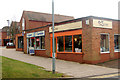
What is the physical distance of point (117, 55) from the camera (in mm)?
17297

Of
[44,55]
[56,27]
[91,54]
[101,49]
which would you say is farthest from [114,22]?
[44,55]

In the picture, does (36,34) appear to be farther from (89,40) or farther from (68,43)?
(89,40)

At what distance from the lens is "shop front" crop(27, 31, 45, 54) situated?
21.7m

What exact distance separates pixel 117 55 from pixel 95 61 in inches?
151

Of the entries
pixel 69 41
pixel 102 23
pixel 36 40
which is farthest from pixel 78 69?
pixel 36 40

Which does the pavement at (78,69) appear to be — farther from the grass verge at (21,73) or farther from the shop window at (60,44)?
the shop window at (60,44)

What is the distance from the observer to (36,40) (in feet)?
76.5

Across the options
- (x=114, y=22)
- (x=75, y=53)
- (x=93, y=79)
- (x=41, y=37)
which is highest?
(x=114, y=22)

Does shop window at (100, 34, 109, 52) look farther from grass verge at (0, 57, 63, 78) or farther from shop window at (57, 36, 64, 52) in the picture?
grass verge at (0, 57, 63, 78)

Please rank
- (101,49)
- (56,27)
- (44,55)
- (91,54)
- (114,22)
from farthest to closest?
(44,55)
(56,27)
(114,22)
(101,49)
(91,54)

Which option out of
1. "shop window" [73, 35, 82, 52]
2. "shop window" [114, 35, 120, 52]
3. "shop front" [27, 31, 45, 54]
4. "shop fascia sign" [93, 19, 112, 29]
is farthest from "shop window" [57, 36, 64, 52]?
"shop window" [114, 35, 120, 52]

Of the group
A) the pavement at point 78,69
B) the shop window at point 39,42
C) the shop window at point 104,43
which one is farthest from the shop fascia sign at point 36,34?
the shop window at point 104,43

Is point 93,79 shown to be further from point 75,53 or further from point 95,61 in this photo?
point 75,53

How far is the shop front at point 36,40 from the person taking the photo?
2174 cm
